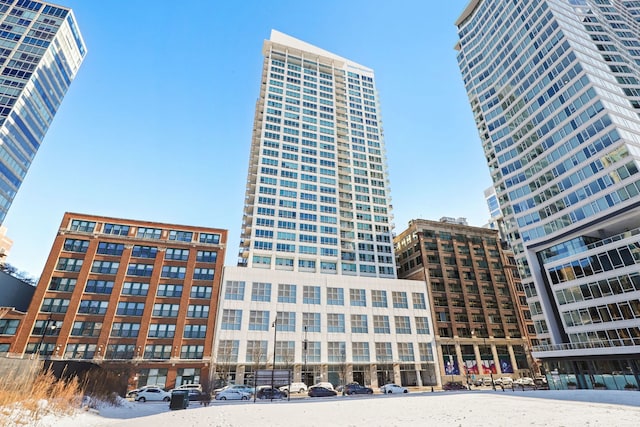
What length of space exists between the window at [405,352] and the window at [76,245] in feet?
196

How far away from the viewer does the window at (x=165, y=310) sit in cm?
5481

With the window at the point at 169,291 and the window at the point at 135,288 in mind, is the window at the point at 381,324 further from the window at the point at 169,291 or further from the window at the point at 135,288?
the window at the point at 135,288

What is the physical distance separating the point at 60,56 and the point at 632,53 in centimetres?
14289

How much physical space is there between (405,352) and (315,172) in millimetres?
46410

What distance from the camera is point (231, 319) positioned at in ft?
184

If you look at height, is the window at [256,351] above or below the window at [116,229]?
below

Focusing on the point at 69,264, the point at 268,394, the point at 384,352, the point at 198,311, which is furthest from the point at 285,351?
the point at 69,264

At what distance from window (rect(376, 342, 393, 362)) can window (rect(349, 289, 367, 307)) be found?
7884 mm

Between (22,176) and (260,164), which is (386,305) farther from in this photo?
(22,176)

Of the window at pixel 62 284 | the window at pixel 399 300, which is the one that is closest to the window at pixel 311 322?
Answer: the window at pixel 399 300

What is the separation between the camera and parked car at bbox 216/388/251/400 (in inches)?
1496

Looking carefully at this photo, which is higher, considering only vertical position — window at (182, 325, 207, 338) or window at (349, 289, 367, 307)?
window at (349, 289, 367, 307)

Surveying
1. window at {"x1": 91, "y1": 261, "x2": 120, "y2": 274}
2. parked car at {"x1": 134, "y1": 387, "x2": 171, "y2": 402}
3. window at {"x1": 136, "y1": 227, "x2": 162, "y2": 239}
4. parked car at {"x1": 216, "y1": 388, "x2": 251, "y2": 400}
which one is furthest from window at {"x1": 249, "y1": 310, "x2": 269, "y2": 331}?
window at {"x1": 91, "y1": 261, "x2": 120, "y2": 274}

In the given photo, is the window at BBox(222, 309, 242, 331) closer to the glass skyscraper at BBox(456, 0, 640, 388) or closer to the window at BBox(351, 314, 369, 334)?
the window at BBox(351, 314, 369, 334)
